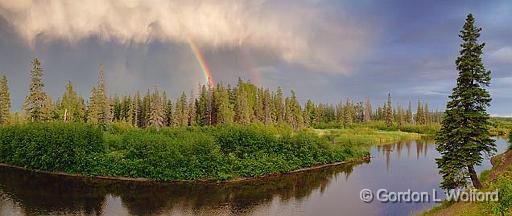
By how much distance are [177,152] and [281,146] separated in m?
19.7

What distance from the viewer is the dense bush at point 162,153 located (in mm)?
58531

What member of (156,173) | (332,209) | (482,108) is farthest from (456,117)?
(156,173)

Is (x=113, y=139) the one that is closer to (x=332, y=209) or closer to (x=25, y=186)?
(x=25, y=186)

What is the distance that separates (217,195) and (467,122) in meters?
29.5

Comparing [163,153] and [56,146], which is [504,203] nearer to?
[163,153]

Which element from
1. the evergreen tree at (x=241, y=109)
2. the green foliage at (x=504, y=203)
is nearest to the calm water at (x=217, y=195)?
the green foliage at (x=504, y=203)

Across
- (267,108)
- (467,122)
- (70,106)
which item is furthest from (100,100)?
(467,122)

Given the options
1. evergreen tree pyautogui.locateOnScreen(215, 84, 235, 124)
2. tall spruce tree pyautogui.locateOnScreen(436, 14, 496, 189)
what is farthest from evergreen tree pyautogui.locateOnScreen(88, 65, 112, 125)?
tall spruce tree pyautogui.locateOnScreen(436, 14, 496, 189)

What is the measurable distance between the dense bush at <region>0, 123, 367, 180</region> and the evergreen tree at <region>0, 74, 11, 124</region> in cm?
3574

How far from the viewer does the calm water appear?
41594mm

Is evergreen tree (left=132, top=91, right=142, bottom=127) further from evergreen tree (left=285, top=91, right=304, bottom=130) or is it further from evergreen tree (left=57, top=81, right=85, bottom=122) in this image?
evergreen tree (left=285, top=91, right=304, bottom=130)

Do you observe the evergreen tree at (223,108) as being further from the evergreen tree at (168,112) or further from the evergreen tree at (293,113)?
the evergreen tree at (293,113)

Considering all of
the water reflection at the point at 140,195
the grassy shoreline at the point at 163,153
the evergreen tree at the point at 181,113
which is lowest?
the water reflection at the point at 140,195

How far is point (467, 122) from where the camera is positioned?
32062 mm
